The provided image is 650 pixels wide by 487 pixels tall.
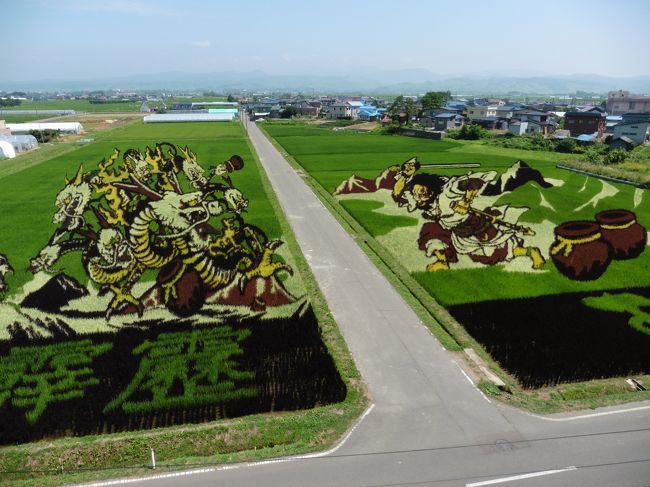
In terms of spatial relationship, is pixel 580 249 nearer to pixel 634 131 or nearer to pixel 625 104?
pixel 634 131

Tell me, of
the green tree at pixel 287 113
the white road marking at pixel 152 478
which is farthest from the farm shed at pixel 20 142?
the green tree at pixel 287 113

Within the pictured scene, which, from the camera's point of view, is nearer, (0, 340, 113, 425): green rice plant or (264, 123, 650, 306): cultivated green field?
(0, 340, 113, 425): green rice plant

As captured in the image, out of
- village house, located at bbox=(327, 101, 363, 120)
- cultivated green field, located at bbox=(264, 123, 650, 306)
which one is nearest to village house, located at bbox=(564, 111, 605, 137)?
cultivated green field, located at bbox=(264, 123, 650, 306)

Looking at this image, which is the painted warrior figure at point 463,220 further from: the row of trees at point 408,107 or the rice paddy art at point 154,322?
the row of trees at point 408,107

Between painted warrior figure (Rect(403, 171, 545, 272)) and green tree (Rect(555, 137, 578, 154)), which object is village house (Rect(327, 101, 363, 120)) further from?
painted warrior figure (Rect(403, 171, 545, 272))

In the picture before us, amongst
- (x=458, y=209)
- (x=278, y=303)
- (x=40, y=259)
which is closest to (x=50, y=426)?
(x=40, y=259)

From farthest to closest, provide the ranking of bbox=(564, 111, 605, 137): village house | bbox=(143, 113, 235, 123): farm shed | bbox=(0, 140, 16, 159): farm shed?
bbox=(143, 113, 235, 123): farm shed → bbox=(564, 111, 605, 137): village house → bbox=(0, 140, 16, 159): farm shed

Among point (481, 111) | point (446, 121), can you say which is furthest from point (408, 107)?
point (481, 111)
